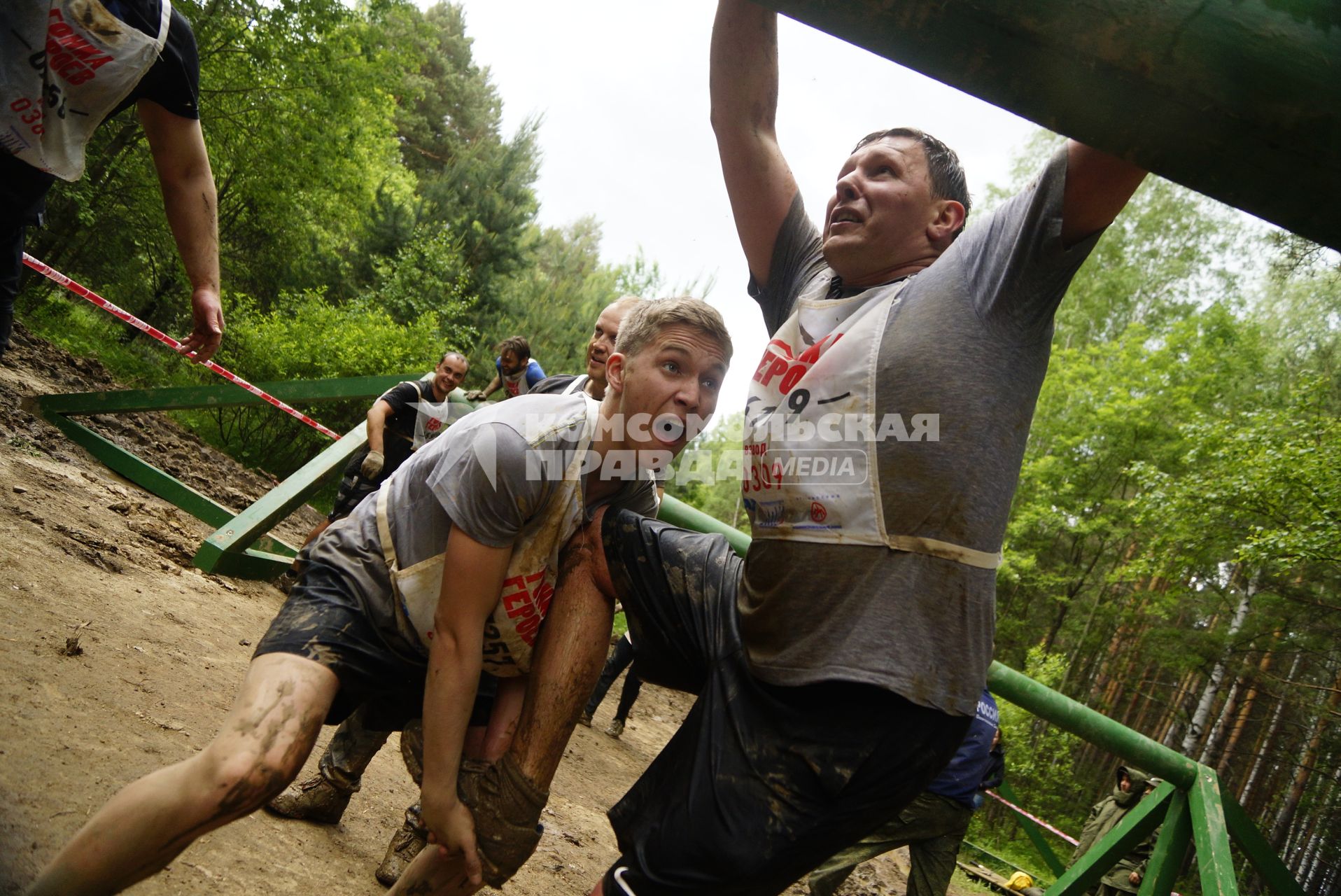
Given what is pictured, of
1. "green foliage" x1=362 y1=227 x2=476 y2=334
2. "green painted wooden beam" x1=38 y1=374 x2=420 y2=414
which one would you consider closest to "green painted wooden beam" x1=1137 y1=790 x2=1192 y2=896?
"green painted wooden beam" x1=38 y1=374 x2=420 y2=414

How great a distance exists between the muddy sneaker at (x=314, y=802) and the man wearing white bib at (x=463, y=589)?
838 mm

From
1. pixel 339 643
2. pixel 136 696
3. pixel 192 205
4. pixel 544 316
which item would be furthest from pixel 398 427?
pixel 544 316

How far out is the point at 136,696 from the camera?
2820 mm

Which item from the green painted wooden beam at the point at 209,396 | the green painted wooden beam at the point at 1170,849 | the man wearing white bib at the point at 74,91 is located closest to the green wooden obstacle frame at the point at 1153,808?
the green painted wooden beam at the point at 1170,849

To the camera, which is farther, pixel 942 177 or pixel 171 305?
pixel 171 305

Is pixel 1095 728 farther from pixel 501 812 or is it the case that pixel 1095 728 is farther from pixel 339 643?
pixel 339 643

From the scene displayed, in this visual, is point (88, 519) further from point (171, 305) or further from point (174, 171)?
point (171, 305)

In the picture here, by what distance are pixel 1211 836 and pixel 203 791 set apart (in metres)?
3.13

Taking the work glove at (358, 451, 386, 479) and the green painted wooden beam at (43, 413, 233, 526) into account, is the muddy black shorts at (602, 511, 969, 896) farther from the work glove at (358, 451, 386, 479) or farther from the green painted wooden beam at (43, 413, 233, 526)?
the green painted wooden beam at (43, 413, 233, 526)

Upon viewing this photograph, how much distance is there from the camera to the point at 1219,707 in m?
18.3

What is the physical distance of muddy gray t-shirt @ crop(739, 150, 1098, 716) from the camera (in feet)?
4.43

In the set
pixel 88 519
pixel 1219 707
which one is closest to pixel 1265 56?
pixel 88 519

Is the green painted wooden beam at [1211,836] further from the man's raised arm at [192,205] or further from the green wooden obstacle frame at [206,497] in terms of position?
the green wooden obstacle frame at [206,497]

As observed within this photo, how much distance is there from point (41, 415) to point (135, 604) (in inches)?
147
